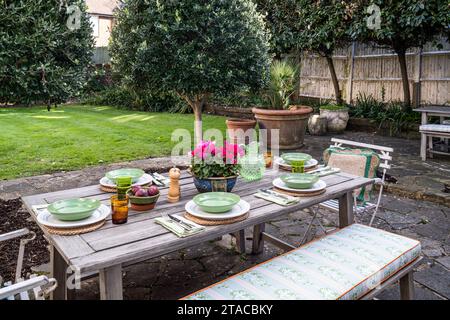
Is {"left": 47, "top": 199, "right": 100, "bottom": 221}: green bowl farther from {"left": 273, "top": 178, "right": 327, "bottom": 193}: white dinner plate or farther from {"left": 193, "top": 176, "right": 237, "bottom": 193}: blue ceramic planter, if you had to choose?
{"left": 273, "top": 178, "right": 327, "bottom": 193}: white dinner plate

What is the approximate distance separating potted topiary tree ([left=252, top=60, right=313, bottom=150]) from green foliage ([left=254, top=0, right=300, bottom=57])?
222 centimetres

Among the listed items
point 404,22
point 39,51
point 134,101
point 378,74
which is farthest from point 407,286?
point 134,101

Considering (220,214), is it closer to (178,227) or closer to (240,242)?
(178,227)

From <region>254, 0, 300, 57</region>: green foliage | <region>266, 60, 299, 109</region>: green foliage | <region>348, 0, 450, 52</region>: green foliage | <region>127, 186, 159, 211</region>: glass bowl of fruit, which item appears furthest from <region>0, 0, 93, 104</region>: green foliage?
<region>254, 0, 300, 57</region>: green foliage

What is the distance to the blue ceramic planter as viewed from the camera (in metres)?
2.40

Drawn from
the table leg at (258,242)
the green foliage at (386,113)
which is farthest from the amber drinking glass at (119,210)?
the green foliage at (386,113)

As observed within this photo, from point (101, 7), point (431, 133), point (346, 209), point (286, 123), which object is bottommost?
point (346, 209)

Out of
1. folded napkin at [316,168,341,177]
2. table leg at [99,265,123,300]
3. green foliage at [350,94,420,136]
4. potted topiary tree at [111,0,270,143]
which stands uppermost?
potted topiary tree at [111,0,270,143]

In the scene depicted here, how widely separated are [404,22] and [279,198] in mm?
6181

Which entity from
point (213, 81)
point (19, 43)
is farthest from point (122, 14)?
point (19, 43)

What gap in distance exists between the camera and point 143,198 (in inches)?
84.0

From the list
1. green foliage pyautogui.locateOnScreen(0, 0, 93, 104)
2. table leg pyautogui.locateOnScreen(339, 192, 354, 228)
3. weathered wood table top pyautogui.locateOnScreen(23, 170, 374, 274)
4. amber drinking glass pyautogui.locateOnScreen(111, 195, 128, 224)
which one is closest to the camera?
weathered wood table top pyautogui.locateOnScreen(23, 170, 374, 274)

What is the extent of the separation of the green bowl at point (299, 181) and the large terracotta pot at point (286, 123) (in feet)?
15.4

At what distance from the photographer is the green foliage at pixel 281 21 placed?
369 inches
